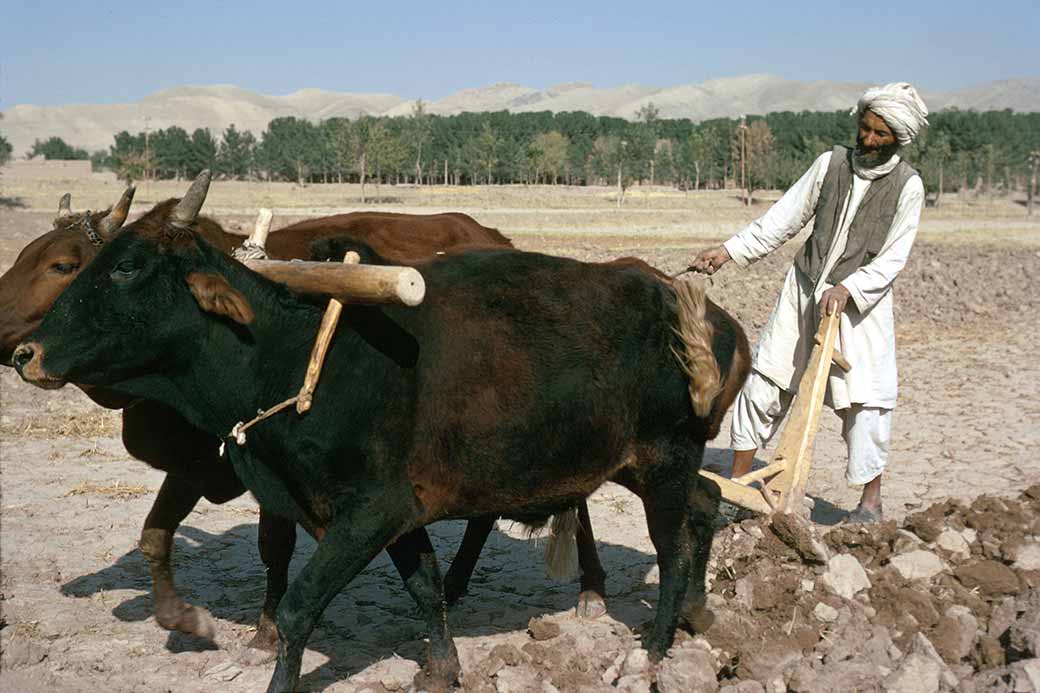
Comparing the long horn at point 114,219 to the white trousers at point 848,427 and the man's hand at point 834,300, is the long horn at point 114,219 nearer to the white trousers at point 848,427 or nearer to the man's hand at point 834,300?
the white trousers at point 848,427

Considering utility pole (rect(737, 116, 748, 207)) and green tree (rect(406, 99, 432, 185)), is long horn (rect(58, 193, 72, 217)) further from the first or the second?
green tree (rect(406, 99, 432, 185))

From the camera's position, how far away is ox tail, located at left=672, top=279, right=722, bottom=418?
4434 mm

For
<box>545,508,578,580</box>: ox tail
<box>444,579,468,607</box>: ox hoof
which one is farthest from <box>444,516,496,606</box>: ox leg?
<box>545,508,578,580</box>: ox tail

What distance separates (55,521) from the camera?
6.81 m

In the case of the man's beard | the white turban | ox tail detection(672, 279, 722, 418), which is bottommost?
ox tail detection(672, 279, 722, 418)

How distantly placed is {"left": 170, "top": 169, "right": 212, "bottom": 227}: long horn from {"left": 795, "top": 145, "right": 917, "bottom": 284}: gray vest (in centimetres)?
326

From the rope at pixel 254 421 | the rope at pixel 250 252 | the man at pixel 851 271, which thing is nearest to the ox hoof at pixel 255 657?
the rope at pixel 254 421

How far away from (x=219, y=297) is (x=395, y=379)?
0.71 meters

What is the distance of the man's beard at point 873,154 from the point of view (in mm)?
5461

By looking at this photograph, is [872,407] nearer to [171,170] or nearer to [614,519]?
[614,519]

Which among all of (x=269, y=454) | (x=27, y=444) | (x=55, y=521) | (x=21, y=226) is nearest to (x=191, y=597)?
(x=55, y=521)

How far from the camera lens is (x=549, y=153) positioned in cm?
8888

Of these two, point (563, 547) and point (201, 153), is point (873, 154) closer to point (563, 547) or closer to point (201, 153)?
point (563, 547)

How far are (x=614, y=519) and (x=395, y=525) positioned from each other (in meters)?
3.30
